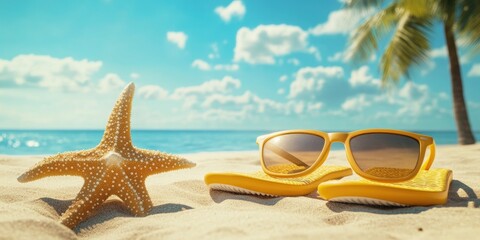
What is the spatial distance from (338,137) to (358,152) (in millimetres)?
225

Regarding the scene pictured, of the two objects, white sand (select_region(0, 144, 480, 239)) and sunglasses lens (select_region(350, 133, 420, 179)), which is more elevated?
sunglasses lens (select_region(350, 133, 420, 179))

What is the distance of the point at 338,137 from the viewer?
9.68 feet

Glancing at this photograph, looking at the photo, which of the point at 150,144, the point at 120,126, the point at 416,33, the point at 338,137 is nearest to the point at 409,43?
the point at 416,33

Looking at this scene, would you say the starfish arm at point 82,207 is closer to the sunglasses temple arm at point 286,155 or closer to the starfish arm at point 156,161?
the starfish arm at point 156,161

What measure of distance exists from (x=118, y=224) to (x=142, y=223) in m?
0.17

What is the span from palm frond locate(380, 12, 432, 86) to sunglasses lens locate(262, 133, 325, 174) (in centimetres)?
797

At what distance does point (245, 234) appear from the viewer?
1.67 m

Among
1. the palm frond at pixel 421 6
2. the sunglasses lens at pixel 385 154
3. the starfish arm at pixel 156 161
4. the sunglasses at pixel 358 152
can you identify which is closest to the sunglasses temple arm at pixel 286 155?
the sunglasses at pixel 358 152

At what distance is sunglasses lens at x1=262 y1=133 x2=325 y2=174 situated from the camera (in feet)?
10.1

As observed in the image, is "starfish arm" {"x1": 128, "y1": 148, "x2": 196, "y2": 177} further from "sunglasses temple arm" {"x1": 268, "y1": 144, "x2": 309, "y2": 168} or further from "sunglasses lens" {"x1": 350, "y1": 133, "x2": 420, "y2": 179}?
"sunglasses lens" {"x1": 350, "y1": 133, "x2": 420, "y2": 179}

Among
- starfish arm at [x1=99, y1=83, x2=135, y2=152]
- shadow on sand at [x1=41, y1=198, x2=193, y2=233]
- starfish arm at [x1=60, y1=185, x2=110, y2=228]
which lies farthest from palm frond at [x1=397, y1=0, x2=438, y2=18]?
starfish arm at [x1=60, y1=185, x2=110, y2=228]

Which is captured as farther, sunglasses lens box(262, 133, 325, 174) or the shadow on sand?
sunglasses lens box(262, 133, 325, 174)

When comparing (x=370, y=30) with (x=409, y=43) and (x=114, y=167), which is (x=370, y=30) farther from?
(x=114, y=167)

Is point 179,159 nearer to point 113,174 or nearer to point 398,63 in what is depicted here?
point 113,174
